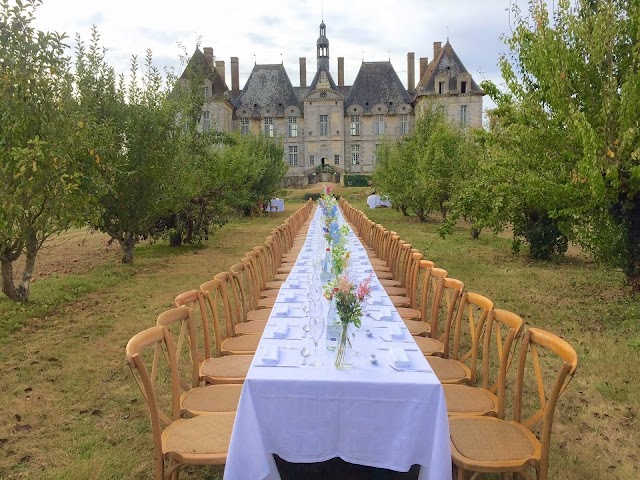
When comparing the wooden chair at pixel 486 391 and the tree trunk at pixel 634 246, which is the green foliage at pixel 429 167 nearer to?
the tree trunk at pixel 634 246

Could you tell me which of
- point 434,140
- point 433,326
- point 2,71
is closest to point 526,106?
point 433,326

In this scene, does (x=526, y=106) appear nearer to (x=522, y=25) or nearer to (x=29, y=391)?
(x=522, y=25)

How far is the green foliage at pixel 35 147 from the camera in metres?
6.47

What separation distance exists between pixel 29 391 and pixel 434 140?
15.1 metres

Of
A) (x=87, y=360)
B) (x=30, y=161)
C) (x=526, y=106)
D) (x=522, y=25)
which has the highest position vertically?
(x=522, y=25)

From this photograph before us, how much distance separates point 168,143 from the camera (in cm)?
1113

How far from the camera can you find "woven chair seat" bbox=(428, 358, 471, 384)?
3744mm

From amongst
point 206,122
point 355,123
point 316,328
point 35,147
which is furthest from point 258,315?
point 355,123

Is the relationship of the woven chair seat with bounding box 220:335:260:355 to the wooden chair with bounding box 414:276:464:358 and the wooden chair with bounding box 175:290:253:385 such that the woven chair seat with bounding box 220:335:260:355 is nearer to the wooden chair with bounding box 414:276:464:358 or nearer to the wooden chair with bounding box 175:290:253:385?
the wooden chair with bounding box 175:290:253:385

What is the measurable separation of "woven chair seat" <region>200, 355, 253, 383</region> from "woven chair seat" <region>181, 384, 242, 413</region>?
20cm

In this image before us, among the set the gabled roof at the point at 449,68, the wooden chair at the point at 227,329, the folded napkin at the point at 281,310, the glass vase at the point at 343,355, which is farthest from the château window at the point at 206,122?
the gabled roof at the point at 449,68

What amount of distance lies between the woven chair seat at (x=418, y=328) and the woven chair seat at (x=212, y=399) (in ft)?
6.08

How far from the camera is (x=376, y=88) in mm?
52875

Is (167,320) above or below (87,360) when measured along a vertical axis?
above
